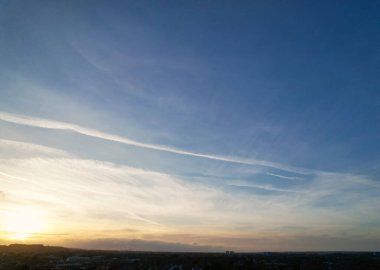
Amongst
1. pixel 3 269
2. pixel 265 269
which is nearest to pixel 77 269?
pixel 3 269

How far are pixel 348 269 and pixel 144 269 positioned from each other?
42376mm

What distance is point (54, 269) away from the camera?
240 feet

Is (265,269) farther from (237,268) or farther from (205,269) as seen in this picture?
(205,269)

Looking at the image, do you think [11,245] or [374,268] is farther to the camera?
[11,245]

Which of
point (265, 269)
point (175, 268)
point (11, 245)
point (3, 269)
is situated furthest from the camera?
point (11, 245)

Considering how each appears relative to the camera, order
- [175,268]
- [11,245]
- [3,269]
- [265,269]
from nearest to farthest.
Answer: [3,269], [265,269], [175,268], [11,245]

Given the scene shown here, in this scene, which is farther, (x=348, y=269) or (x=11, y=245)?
(x=11, y=245)

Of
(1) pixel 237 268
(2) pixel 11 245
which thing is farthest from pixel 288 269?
(2) pixel 11 245

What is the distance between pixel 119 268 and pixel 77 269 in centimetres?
905

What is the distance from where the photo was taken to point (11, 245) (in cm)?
19512

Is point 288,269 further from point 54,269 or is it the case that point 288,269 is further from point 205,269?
point 54,269

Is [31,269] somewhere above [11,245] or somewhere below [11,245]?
below

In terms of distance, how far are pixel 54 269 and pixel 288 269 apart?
46.6m

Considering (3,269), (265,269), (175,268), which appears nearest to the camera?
(3,269)
